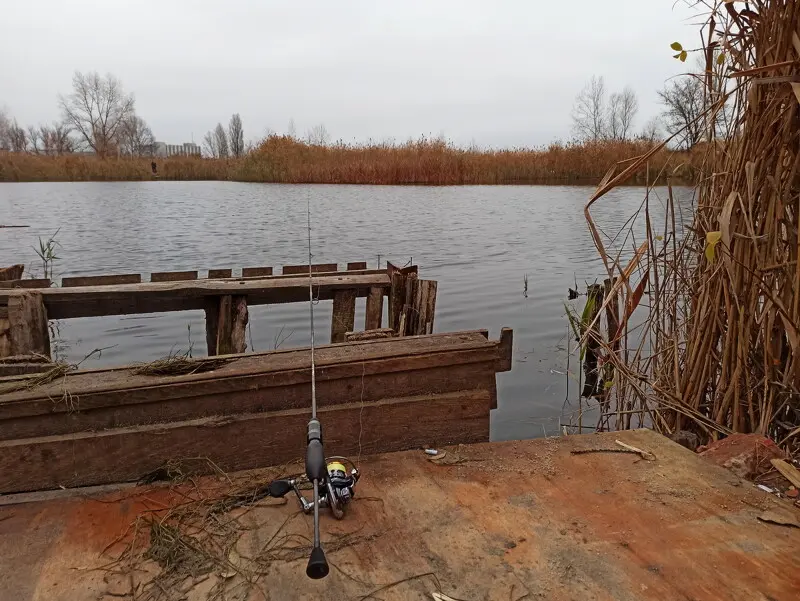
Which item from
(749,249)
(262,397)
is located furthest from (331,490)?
(749,249)

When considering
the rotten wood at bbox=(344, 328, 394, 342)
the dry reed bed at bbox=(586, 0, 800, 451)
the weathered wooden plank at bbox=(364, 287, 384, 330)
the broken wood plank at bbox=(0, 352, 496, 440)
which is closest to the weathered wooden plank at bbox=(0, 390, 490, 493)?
the broken wood plank at bbox=(0, 352, 496, 440)

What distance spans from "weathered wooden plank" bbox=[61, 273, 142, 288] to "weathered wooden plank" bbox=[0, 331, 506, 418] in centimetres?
291

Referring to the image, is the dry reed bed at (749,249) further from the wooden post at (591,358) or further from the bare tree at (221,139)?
the bare tree at (221,139)

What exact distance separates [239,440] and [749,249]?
8.39 feet

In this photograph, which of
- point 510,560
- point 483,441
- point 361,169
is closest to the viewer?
point 510,560

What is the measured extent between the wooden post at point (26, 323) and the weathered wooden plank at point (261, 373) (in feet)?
7.28

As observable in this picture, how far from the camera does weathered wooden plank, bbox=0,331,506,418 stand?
2.60 metres

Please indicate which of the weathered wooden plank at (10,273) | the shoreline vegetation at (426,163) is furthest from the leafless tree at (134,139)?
the weathered wooden plank at (10,273)

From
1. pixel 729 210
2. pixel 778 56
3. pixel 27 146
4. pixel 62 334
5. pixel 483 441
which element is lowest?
pixel 62 334

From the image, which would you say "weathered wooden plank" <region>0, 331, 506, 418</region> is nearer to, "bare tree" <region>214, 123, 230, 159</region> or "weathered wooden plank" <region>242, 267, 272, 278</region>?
"weathered wooden plank" <region>242, 267, 272, 278</region>

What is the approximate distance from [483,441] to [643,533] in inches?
39.3

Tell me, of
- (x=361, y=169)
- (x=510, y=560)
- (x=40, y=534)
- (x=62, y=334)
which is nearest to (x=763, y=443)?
(x=510, y=560)

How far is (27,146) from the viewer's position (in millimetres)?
80000

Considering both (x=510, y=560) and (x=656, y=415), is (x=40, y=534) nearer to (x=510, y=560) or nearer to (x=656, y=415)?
(x=510, y=560)
